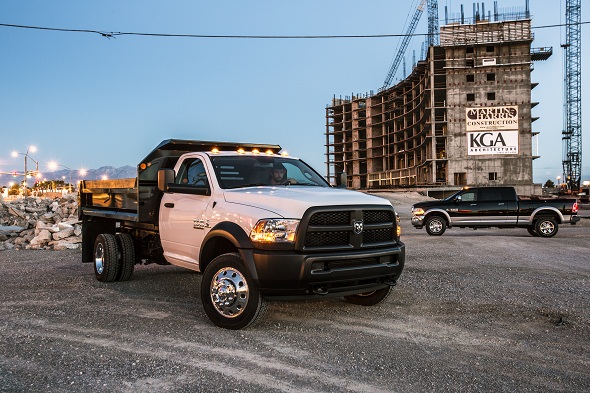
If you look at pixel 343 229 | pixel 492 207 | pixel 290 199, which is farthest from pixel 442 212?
pixel 290 199

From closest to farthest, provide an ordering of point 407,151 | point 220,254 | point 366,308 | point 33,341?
point 33,341 → point 220,254 → point 366,308 → point 407,151

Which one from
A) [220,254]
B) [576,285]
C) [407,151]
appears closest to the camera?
[220,254]

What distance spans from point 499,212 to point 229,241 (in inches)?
646

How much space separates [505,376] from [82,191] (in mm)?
8646

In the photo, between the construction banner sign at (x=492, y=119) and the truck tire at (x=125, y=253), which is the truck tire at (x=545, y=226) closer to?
→ the truck tire at (x=125, y=253)

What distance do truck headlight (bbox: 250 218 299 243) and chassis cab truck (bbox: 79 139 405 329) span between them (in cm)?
1

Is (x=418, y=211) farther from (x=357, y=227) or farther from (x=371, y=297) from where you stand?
(x=357, y=227)

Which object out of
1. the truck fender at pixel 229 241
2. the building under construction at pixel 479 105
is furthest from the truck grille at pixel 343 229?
the building under construction at pixel 479 105

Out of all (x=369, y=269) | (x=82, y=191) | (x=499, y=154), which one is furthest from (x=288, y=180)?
(x=499, y=154)

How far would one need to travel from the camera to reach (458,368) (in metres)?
4.36

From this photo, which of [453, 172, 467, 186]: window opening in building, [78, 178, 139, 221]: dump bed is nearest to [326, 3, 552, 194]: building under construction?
[453, 172, 467, 186]: window opening in building

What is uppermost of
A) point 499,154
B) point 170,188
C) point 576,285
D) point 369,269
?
point 499,154

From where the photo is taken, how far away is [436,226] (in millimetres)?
20328

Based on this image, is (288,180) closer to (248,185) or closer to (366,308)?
(248,185)
